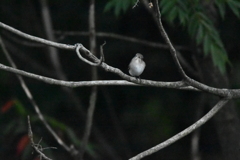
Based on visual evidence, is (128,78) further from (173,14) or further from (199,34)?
(199,34)

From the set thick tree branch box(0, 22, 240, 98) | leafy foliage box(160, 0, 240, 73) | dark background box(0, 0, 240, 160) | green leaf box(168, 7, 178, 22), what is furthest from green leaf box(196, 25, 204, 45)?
dark background box(0, 0, 240, 160)

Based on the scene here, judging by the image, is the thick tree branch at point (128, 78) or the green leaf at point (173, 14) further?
the green leaf at point (173, 14)

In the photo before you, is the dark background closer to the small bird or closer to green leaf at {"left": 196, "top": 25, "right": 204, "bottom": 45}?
green leaf at {"left": 196, "top": 25, "right": 204, "bottom": 45}

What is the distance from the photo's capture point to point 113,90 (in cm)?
881

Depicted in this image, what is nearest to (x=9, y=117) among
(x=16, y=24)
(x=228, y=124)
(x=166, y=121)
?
(x=16, y=24)

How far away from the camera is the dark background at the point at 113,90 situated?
793 cm

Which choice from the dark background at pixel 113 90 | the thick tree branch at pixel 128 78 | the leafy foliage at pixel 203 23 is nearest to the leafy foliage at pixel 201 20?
the leafy foliage at pixel 203 23

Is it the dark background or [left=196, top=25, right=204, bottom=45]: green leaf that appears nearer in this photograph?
[left=196, top=25, right=204, bottom=45]: green leaf

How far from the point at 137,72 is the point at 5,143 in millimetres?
3564

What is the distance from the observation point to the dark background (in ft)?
26.0

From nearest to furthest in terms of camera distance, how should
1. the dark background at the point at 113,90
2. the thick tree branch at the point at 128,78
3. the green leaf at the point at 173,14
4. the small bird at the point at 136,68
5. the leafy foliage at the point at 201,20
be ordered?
the thick tree branch at the point at 128,78
the small bird at the point at 136,68
the green leaf at the point at 173,14
the leafy foliage at the point at 201,20
the dark background at the point at 113,90

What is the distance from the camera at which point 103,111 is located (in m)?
9.31

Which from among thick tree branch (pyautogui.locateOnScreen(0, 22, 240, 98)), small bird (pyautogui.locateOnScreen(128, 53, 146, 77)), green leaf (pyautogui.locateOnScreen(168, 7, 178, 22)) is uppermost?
green leaf (pyautogui.locateOnScreen(168, 7, 178, 22))

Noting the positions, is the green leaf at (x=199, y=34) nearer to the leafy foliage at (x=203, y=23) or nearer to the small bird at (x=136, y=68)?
the leafy foliage at (x=203, y=23)
